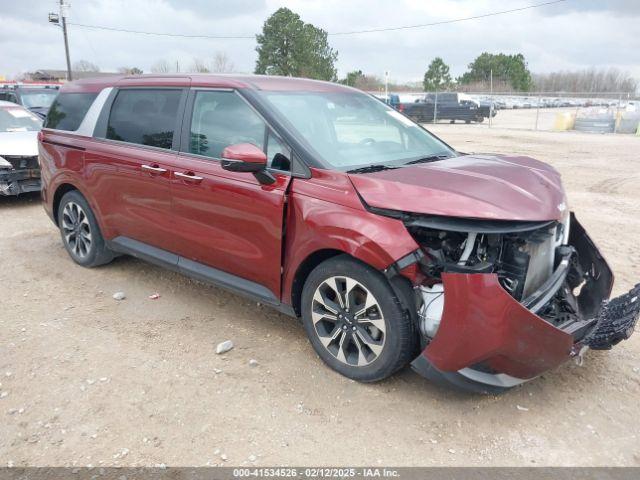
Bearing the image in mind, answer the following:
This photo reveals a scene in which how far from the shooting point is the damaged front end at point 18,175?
25.2 ft

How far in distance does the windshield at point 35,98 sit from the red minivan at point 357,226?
10.2 meters

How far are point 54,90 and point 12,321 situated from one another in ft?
39.1

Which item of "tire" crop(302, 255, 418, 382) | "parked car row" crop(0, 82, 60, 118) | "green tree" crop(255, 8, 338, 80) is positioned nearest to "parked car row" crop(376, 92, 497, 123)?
"green tree" crop(255, 8, 338, 80)

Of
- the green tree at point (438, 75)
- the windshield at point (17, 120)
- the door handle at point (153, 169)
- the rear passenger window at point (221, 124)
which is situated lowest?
the door handle at point (153, 169)

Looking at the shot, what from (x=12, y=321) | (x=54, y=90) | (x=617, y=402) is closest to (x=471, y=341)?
(x=617, y=402)

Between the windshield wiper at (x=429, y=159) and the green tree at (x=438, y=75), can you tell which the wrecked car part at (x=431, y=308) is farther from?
the green tree at (x=438, y=75)

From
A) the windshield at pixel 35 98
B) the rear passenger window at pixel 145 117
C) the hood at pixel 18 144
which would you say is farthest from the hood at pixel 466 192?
the windshield at pixel 35 98

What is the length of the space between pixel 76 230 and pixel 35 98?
9.98 m

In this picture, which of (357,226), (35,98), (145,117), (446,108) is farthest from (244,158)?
(446,108)

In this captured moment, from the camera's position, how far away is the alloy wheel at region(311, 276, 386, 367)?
3.08 m

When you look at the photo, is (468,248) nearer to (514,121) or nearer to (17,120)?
(17,120)

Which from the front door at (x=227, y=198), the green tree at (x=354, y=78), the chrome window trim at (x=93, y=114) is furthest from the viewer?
the green tree at (x=354, y=78)

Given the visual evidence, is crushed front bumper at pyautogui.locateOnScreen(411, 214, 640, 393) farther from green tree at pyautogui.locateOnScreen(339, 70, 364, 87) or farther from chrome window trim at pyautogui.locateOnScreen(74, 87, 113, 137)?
green tree at pyautogui.locateOnScreen(339, 70, 364, 87)

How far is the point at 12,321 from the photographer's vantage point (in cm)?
414
